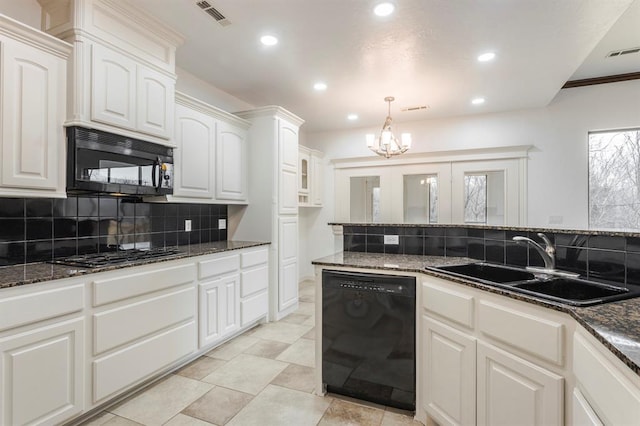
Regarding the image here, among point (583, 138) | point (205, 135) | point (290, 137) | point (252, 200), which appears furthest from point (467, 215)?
point (205, 135)

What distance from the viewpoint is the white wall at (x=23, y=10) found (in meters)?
2.01

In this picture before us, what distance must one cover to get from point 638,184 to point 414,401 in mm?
4427

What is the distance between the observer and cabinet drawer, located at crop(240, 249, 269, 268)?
10.8 ft

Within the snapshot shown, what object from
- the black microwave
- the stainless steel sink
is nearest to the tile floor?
the stainless steel sink

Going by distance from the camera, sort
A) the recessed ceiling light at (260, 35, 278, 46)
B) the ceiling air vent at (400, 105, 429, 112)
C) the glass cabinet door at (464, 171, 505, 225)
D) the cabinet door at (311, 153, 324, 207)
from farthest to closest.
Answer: the cabinet door at (311, 153, 324, 207)
the glass cabinet door at (464, 171, 505, 225)
the ceiling air vent at (400, 105, 429, 112)
the recessed ceiling light at (260, 35, 278, 46)

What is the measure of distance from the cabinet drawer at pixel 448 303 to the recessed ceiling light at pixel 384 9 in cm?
190

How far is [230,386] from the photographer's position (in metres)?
2.34

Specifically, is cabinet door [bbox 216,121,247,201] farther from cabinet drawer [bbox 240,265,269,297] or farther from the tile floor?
the tile floor

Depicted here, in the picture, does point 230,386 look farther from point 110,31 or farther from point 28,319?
point 110,31

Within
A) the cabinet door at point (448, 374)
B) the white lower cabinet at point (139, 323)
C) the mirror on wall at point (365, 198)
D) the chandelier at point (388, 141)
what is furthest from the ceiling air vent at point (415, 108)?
the white lower cabinet at point (139, 323)

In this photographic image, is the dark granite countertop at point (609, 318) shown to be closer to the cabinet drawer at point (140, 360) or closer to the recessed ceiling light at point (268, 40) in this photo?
the cabinet drawer at point (140, 360)

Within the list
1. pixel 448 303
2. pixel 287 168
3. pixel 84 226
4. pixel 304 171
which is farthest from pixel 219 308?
pixel 304 171

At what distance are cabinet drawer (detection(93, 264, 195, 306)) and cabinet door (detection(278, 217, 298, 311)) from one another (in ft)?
4.38

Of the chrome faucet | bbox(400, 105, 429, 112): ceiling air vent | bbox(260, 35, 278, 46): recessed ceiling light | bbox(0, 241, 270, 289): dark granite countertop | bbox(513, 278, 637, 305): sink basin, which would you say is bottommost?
bbox(513, 278, 637, 305): sink basin
